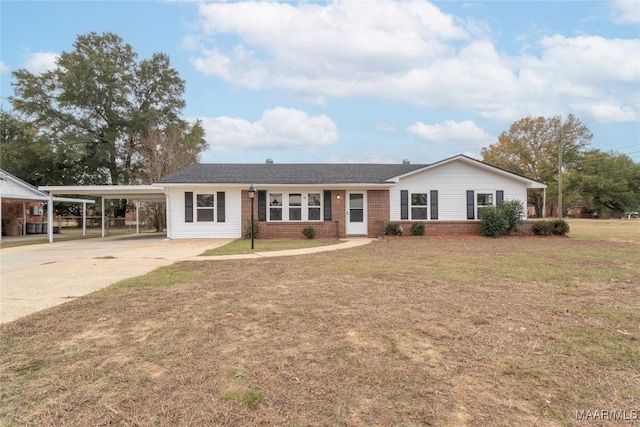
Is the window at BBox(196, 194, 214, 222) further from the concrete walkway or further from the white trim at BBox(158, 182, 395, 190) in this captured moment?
the concrete walkway

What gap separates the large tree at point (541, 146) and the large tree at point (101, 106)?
39.7 metres

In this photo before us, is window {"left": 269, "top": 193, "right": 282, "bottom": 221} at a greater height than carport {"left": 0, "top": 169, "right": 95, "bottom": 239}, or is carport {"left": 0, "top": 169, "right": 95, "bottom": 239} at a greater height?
carport {"left": 0, "top": 169, "right": 95, "bottom": 239}

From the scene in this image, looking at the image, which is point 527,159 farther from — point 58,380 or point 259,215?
point 58,380

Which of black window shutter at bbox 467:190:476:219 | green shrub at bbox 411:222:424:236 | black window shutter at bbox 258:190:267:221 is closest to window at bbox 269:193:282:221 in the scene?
black window shutter at bbox 258:190:267:221

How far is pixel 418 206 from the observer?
17.4 meters

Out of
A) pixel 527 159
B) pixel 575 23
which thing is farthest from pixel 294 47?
pixel 527 159

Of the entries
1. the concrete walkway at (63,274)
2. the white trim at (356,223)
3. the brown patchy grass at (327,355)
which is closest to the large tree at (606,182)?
the white trim at (356,223)

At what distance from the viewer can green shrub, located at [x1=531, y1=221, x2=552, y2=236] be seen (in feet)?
53.6

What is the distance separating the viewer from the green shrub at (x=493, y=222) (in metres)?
15.9

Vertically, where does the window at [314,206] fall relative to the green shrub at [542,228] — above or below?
above

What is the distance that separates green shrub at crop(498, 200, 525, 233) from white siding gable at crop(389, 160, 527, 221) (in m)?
1.19

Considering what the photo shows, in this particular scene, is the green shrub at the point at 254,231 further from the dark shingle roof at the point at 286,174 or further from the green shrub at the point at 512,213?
the green shrub at the point at 512,213

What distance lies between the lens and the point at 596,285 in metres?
6.01

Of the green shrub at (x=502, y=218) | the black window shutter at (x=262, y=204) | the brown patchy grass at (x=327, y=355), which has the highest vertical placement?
the black window shutter at (x=262, y=204)
